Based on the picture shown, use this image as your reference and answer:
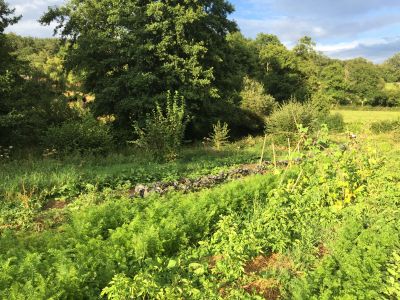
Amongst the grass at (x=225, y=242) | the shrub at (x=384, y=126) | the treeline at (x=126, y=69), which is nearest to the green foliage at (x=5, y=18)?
the treeline at (x=126, y=69)

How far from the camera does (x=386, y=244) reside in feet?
14.0

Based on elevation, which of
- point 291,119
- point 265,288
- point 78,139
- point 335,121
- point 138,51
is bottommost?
point 265,288

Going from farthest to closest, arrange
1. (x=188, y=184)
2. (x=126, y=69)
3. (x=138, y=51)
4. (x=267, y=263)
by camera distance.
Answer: (x=126, y=69), (x=138, y=51), (x=188, y=184), (x=267, y=263)

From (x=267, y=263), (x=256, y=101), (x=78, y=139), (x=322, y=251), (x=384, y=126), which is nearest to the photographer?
(x=267, y=263)

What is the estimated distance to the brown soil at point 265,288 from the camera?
13.2 feet

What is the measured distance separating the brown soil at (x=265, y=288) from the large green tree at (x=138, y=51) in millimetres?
15057

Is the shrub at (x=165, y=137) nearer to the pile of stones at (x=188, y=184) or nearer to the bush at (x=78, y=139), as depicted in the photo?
the bush at (x=78, y=139)

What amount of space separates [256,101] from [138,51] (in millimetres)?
10242

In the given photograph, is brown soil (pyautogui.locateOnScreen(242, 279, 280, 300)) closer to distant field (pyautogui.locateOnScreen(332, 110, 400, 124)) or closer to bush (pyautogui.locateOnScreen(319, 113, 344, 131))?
bush (pyautogui.locateOnScreen(319, 113, 344, 131))

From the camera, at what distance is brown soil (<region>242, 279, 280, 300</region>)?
402cm

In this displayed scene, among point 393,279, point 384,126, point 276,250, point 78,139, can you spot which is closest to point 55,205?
point 276,250

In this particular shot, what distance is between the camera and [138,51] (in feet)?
61.0

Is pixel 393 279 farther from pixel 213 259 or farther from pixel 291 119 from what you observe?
pixel 291 119

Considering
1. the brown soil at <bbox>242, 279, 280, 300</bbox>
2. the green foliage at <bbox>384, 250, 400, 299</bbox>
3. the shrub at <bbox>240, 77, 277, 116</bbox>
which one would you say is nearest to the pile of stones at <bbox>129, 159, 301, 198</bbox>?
the brown soil at <bbox>242, 279, 280, 300</bbox>
